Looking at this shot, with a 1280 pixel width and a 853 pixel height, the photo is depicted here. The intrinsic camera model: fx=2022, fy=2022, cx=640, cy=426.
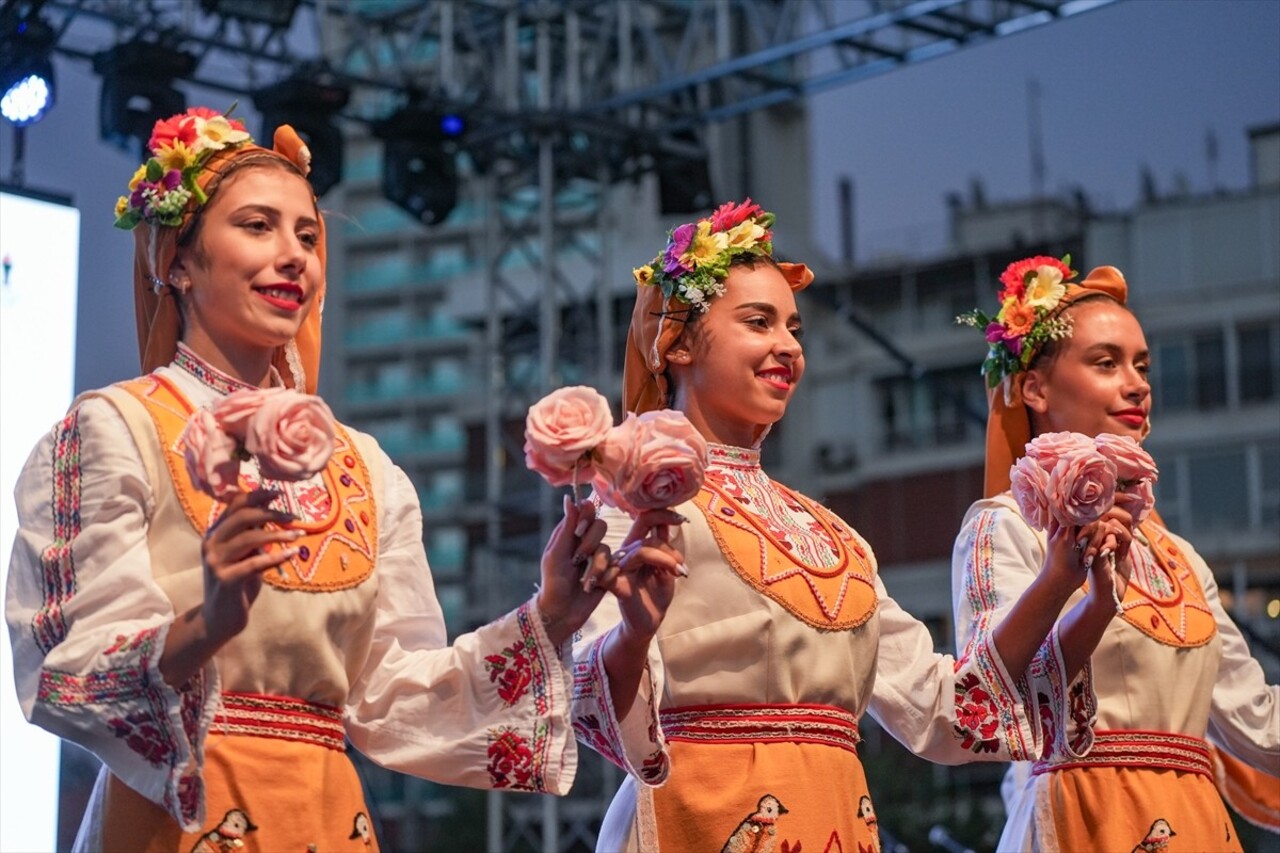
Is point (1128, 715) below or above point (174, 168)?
below

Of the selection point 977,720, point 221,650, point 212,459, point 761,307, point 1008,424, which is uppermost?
point 761,307

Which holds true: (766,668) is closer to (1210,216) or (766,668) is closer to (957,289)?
(1210,216)

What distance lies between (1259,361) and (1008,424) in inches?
739

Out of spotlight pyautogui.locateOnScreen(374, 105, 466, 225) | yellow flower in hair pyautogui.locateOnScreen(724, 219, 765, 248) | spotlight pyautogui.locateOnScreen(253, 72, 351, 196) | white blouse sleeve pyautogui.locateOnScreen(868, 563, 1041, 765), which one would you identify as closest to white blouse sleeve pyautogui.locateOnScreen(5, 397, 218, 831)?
yellow flower in hair pyautogui.locateOnScreen(724, 219, 765, 248)

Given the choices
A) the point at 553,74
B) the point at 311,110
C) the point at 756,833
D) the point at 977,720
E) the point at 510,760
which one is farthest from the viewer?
the point at 553,74

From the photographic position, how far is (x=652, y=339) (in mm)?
3479

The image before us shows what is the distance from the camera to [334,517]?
9.13ft

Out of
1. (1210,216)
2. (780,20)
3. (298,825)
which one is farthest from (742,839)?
(1210,216)

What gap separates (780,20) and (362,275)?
36.7 meters

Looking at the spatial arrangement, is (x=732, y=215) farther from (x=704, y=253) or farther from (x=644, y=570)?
(x=644, y=570)

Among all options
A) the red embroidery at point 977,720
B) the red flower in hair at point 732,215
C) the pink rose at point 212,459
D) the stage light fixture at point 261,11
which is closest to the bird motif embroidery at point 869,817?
the red embroidery at point 977,720

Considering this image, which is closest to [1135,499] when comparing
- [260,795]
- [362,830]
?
[362,830]

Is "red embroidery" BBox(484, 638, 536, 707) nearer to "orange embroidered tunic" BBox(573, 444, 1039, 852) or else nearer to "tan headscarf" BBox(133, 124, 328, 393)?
"orange embroidered tunic" BBox(573, 444, 1039, 852)

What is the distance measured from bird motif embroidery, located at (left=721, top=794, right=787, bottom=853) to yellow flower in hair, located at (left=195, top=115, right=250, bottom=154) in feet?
4.12
